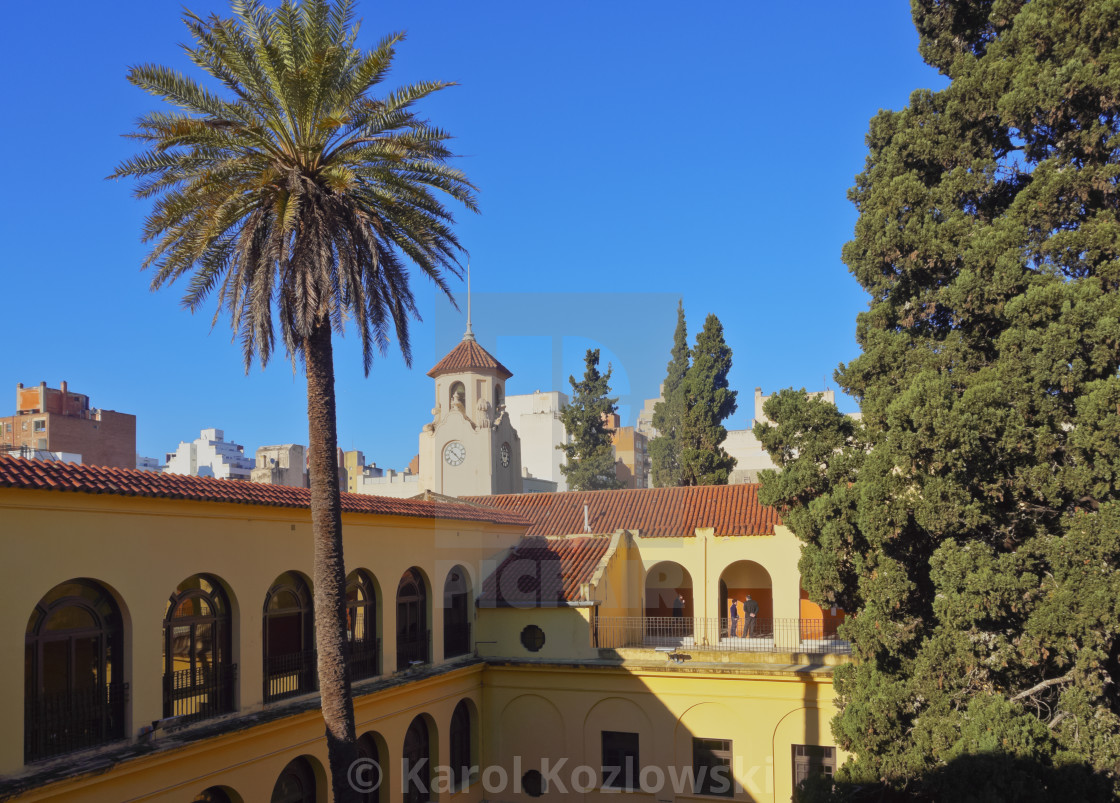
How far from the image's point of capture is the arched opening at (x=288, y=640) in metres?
15.5

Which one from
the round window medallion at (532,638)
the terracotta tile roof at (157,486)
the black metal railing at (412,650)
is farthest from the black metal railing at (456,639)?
the terracotta tile roof at (157,486)

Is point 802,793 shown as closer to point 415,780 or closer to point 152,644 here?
point 415,780

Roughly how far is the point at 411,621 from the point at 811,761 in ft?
31.4

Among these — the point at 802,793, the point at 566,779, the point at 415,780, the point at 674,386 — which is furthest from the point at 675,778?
the point at 674,386

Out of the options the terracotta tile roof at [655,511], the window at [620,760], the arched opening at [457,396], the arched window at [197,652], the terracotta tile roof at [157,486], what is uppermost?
the arched opening at [457,396]

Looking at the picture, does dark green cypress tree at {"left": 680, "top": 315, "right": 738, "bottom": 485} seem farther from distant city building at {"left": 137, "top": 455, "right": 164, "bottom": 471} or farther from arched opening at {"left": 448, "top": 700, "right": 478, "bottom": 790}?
distant city building at {"left": 137, "top": 455, "right": 164, "bottom": 471}

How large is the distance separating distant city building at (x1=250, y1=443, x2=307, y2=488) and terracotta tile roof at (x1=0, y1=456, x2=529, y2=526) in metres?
16.0

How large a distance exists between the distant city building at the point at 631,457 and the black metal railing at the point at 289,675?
5086 cm

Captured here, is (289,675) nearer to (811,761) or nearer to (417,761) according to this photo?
(417,761)

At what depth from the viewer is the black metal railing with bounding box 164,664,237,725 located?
43.9ft

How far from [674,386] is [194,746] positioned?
3478 cm

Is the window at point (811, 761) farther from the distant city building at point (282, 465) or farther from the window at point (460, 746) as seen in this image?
the distant city building at point (282, 465)

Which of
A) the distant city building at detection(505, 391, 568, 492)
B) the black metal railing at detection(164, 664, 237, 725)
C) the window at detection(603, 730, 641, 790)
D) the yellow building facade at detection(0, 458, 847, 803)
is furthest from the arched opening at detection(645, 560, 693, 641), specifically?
the distant city building at detection(505, 391, 568, 492)

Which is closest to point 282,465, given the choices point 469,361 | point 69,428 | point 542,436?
point 69,428
